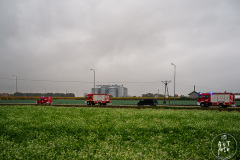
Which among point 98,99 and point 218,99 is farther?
point 98,99

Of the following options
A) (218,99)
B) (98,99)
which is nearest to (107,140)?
(98,99)

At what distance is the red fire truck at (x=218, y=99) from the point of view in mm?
37719

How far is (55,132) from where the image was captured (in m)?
12.9

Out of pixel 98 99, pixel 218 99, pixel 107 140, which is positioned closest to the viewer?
pixel 107 140

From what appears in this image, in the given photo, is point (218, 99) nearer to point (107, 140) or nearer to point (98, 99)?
point (98, 99)

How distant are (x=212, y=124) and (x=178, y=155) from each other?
7.00 meters

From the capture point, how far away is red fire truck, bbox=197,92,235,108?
1485 inches

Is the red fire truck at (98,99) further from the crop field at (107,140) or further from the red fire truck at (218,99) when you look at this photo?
the crop field at (107,140)

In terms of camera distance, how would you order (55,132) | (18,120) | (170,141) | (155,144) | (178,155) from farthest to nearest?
(18,120)
(55,132)
(170,141)
(155,144)
(178,155)

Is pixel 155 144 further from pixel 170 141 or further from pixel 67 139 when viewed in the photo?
pixel 67 139

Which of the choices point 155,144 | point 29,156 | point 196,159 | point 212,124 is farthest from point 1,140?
point 212,124

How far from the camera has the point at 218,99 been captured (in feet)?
127

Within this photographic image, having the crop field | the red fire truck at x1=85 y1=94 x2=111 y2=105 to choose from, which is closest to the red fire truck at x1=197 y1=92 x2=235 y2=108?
the red fire truck at x1=85 y1=94 x2=111 y2=105

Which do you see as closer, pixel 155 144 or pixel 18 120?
pixel 155 144
